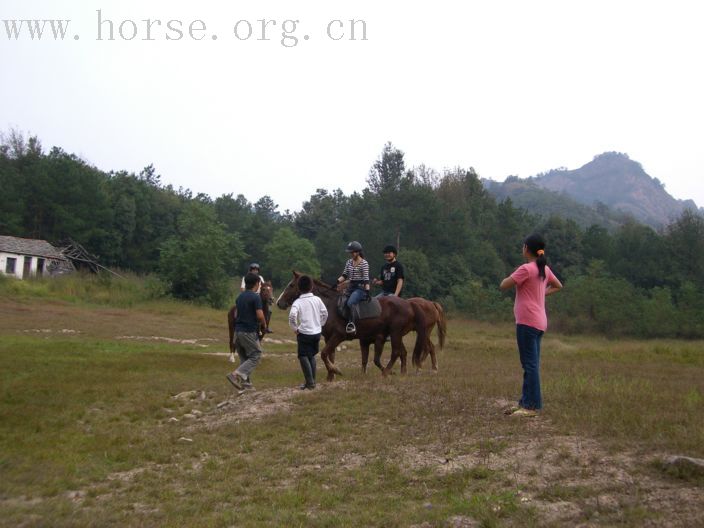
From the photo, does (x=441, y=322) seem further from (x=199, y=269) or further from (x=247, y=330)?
(x=199, y=269)

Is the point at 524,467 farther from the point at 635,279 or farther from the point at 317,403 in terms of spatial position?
the point at 635,279

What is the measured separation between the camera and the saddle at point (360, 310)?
13.7 meters

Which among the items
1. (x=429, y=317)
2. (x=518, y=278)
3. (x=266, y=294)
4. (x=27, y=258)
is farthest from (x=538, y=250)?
(x=27, y=258)

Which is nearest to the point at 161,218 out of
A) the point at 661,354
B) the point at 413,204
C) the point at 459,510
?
the point at 413,204

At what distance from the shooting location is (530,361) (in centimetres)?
901

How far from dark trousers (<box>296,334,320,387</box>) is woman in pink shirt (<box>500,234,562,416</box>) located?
4.20 meters

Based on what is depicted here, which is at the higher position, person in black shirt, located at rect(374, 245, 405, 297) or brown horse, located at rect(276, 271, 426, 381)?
person in black shirt, located at rect(374, 245, 405, 297)

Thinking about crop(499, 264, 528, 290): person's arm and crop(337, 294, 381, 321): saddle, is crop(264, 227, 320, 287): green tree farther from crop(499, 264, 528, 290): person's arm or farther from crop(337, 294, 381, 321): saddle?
crop(499, 264, 528, 290): person's arm

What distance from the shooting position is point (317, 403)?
10945 millimetres

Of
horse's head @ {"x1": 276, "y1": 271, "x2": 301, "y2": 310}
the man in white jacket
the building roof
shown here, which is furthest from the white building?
the man in white jacket

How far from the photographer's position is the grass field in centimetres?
607

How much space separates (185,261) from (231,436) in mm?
41375

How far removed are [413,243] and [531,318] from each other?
60.1 meters

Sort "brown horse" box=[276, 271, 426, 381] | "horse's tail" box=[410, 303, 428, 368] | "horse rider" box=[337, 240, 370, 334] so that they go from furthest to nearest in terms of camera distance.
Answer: "horse's tail" box=[410, 303, 428, 368] → "brown horse" box=[276, 271, 426, 381] → "horse rider" box=[337, 240, 370, 334]
